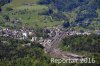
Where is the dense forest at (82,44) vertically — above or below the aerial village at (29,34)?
above

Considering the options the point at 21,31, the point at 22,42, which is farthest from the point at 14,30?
the point at 22,42

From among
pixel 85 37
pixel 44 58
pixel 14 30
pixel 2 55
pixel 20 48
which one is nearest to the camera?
pixel 44 58

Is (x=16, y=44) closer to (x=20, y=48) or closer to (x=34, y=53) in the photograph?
(x=20, y=48)

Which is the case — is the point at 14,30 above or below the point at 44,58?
below

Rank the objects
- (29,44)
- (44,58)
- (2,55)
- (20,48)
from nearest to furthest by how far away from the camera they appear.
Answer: (44,58), (2,55), (20,48), (29,44)

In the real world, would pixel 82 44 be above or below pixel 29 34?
above

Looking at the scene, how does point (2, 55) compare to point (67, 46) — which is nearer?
point (2, 55)

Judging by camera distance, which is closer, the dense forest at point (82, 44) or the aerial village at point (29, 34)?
the dense forest at point (82, 44)

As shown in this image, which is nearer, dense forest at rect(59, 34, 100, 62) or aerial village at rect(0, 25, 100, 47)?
dense forest at rect(59, 34, 100, 62)

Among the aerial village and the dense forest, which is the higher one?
the dense forest

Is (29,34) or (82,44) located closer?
(82,44)

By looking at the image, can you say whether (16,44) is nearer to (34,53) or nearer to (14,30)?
(34,53)
